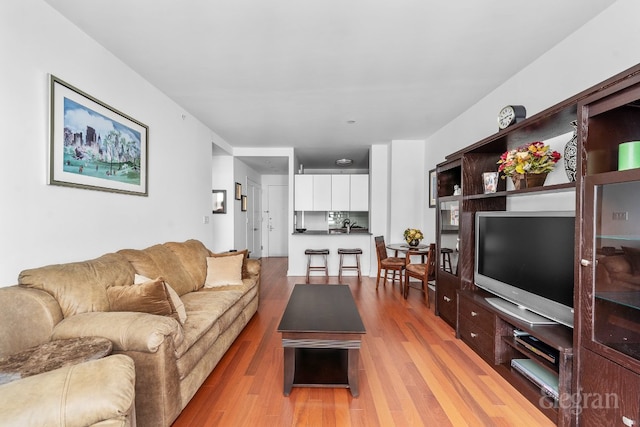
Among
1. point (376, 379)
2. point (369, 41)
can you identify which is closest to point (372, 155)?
point (369, 41)

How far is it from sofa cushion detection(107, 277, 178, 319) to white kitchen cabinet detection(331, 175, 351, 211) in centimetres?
449

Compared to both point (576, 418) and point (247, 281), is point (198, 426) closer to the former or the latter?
point (247, 281)

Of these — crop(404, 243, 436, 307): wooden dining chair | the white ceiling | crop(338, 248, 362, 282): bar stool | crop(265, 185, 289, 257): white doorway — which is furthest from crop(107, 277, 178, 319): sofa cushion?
crop(265, 185, 289, 257): white doorway

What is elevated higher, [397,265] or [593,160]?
[593,160]

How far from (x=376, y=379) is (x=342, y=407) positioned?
43 centimetres

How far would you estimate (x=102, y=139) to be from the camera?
7.80 feet

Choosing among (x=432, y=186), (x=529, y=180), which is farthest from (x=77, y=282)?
(x=432, y=186)

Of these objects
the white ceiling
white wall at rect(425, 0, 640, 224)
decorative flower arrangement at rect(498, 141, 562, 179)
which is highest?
the white ceiling

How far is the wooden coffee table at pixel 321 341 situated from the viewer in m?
1.91

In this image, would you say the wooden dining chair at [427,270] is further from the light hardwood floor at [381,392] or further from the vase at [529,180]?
the vase at [529,180]

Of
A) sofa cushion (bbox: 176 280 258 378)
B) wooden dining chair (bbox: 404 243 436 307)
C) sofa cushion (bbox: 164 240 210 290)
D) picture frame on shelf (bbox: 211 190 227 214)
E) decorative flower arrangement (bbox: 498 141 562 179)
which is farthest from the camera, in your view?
picture frame on shelf (bbox: 211 190 227 214)

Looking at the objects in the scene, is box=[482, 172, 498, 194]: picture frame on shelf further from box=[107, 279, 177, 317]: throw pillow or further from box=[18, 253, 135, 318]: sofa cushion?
box=[18, 253, 135, 318]: sofa cushion

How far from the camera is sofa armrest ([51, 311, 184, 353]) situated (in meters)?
1.51

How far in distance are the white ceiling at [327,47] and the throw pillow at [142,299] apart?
1.89m
